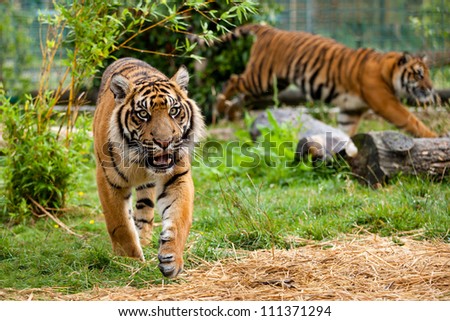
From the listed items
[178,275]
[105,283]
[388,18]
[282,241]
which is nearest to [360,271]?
[282,241]

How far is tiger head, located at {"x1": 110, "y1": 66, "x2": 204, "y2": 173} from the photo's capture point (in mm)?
4203

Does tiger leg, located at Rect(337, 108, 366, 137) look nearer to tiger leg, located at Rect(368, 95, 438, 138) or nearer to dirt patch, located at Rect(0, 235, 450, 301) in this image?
tiger leg, located at Rect(368, 95, 438, 138)

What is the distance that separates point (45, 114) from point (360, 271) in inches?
116

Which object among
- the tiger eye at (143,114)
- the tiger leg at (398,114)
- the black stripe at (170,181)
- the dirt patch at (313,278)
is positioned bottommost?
the tiger leg at (398,114)

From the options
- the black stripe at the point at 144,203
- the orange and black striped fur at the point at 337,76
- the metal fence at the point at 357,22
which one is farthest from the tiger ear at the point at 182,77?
the metal fence at the point at 357,22

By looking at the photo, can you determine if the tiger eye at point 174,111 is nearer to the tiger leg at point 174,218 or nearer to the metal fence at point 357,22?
the tiger leg at point 174,218

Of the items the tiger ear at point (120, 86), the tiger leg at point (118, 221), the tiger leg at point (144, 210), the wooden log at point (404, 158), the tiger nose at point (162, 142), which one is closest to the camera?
the tiger nose at point (162, 142)

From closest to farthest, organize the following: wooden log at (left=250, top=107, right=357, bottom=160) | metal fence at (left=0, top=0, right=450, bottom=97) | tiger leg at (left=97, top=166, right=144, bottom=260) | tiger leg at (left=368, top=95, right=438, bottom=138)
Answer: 1. tiger leg at (left=97, top=166, right=144, bottom=260)
2. wooden log at (left=250, top=107, right=357, bottom=160)
3. tiger leg at (left=368, top=95, right=438, bottom=138)
4. metal fence at (left=0, top=0, right=450, bottom=97)

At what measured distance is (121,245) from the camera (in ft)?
14.7

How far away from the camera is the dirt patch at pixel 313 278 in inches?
150

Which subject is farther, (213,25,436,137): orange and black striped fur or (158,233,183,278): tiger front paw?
(213,25,436,137): orange and black striped fur

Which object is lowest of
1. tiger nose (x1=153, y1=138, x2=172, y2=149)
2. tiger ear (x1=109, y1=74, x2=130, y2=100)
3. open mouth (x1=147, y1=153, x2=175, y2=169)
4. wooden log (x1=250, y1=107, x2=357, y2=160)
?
wooden log (x1=250, y1=107, x2=357, y2=160)

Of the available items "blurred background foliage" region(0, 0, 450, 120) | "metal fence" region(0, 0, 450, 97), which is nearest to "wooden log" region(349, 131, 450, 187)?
"blurred background foliage" region(0, 0, 450, 120)

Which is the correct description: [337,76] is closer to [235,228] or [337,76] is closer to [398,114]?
[398,114]
